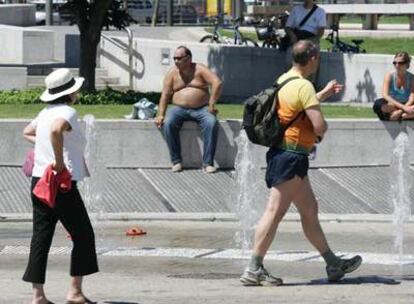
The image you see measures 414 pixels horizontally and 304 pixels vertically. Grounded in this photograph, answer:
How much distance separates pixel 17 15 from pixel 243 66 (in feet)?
73.9

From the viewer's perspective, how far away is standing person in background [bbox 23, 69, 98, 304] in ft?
27.9

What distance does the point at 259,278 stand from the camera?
30.6 feet

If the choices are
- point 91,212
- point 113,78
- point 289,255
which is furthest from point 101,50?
point 289,255

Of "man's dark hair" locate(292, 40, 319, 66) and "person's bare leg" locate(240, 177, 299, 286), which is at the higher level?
"man's dark hair" locate(292, 40, 319, 66)

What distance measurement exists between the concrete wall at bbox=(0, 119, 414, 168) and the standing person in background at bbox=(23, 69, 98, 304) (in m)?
6.50

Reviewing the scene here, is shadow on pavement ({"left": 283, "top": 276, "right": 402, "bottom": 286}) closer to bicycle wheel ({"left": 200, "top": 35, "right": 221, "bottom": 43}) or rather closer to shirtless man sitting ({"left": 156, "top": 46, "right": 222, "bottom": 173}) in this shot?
shirtless man sitting ({"left": 156, "top": 46, "right": 222, "bottom": 173})

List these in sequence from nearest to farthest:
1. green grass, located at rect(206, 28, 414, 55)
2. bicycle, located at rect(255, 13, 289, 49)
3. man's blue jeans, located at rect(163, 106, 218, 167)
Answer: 1. man's blue jeans, located at rect(163, 106, 218, 167)
2. bicycle, located at rect(255, 13, 289, 49)
3. green grass, located at rect(206, 28, 414, 55)


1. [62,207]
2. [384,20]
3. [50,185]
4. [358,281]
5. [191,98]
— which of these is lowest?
[384,20]

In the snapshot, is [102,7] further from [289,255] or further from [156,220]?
[289,255]

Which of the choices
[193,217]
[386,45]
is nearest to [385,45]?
[386,45]

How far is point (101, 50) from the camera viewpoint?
26125 mm

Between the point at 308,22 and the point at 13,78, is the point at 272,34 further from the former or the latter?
the point at 308,22

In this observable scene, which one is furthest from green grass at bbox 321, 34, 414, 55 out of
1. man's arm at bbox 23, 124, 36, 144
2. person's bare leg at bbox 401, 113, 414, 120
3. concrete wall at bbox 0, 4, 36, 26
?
man's arm at bbox 23, 124, 36, 144

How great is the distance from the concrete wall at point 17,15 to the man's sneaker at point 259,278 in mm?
34030
